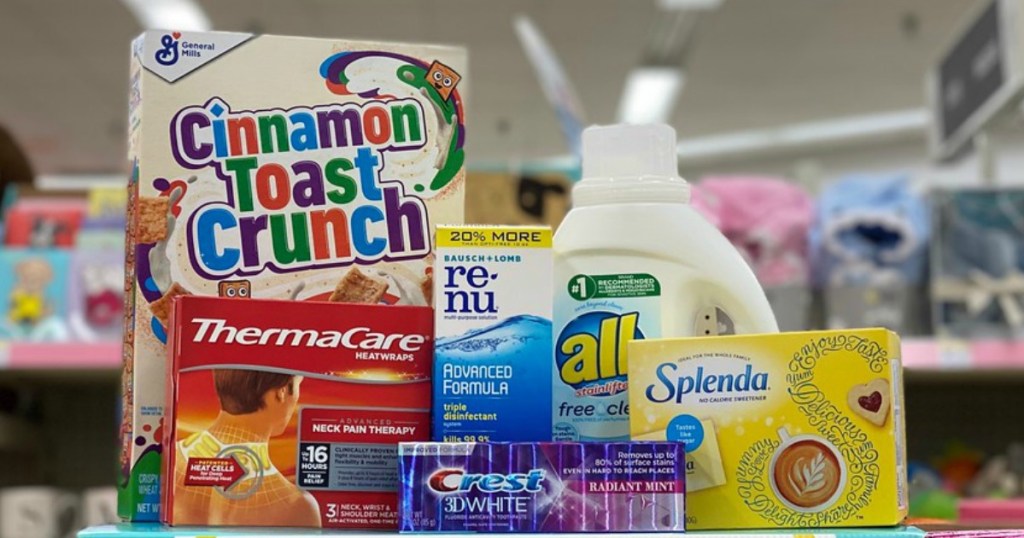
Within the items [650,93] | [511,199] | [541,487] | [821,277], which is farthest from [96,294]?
[650,93]

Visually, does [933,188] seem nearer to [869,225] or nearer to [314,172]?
[869,225]

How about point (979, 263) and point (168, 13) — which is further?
point (168, 13)

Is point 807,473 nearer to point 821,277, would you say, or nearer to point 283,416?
point 283,416

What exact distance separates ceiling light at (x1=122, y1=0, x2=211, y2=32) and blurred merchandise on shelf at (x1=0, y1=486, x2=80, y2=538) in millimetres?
5288

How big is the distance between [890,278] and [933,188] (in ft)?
0.73

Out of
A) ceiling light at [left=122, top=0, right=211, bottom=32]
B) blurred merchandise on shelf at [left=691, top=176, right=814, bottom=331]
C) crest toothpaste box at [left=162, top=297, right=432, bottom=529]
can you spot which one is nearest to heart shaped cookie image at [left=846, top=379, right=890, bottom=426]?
crest toothpaste box at [left=162, top=297, right=432, bottom=529]

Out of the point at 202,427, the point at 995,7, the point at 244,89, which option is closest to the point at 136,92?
the point at 244,89

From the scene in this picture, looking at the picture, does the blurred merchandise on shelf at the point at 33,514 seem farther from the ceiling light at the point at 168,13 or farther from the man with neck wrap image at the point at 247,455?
the ceiling light at the point at 168,13

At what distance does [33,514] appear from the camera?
2426 millimetres

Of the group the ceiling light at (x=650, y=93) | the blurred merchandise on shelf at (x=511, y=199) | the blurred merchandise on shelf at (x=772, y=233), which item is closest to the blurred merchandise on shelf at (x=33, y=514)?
the blurred merchandise on shelf at (x=511, y=199)

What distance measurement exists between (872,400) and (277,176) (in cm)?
49

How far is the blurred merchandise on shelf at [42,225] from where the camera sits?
270 cm

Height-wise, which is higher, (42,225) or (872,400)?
(42,225)

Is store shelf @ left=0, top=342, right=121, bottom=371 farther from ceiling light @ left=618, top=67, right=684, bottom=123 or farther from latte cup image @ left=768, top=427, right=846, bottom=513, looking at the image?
ceiling light @ left=618, top=67, right=684, bottom=123
